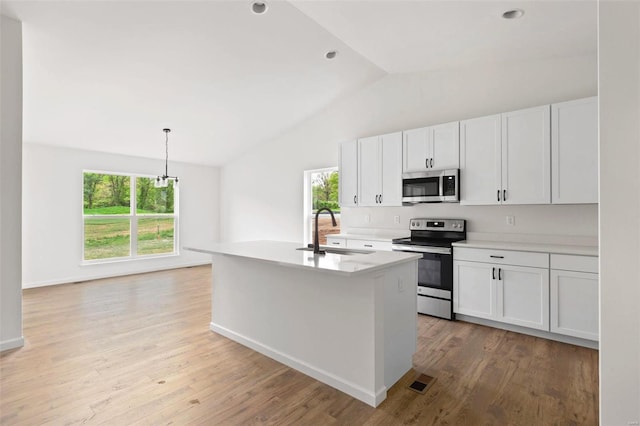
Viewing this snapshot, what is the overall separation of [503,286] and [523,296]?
186 millimetres

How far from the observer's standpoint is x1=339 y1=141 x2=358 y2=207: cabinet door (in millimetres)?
4715

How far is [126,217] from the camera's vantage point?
620cm

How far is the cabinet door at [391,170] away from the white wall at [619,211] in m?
3.05

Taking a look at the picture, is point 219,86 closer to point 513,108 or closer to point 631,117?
point 513,108

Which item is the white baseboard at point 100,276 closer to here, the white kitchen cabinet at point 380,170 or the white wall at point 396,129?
the white wall at point 396,129

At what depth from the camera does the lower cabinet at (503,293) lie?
10.1ft

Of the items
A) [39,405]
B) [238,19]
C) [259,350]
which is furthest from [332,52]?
[39,405]

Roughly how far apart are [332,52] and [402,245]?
97.1 inches

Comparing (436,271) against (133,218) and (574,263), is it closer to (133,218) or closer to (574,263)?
(574,263)

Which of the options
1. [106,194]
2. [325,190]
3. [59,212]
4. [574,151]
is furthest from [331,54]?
[59,212]

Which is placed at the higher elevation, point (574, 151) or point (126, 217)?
point (574, 151)

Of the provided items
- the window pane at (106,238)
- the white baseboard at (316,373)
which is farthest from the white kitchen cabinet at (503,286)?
the window pane at (106,238)

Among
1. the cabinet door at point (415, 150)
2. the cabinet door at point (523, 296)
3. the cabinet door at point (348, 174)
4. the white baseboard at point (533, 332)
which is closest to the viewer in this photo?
the white baseboard at point (533, 332)

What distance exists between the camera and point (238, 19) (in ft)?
10.4
